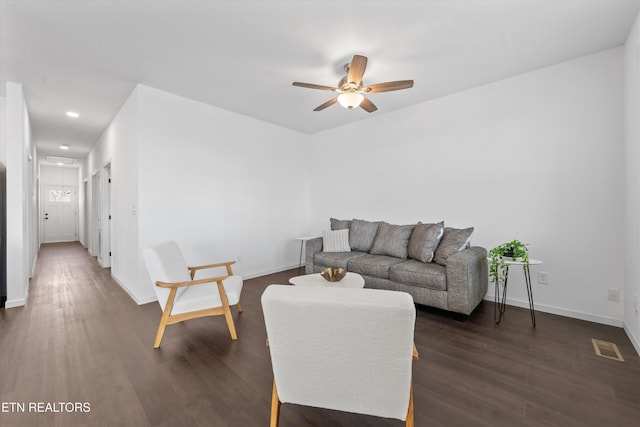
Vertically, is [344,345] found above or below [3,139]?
below

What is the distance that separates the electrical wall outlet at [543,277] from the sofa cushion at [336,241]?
233cm

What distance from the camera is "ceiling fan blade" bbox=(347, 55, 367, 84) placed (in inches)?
91.7

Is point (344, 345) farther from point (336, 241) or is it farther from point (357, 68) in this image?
point (336, 241)

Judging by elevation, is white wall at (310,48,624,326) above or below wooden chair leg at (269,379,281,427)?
above

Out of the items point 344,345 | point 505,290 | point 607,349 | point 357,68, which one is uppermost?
point 357,68

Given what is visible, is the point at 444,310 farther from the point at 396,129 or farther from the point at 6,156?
the point at 6,156

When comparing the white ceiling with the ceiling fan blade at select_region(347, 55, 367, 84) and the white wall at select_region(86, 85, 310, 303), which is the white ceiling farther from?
the white wall at select_region(86, 85, 310, 303)

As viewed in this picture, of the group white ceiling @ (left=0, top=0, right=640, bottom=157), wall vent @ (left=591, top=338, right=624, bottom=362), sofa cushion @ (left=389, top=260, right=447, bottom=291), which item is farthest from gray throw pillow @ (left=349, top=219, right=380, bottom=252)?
wall vent @ (left=591, top=338, right=624, bottom=362)

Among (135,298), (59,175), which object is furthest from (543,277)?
(59,175)

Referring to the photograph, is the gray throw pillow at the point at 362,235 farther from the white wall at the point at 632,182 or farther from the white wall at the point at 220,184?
the white wall at the point at 632,182

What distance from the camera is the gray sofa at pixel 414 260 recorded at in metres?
2.79

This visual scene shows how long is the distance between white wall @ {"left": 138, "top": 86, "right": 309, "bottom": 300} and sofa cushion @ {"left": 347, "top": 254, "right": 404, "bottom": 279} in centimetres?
186

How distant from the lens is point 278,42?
2500mm

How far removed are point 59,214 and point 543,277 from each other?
41.3 ft
